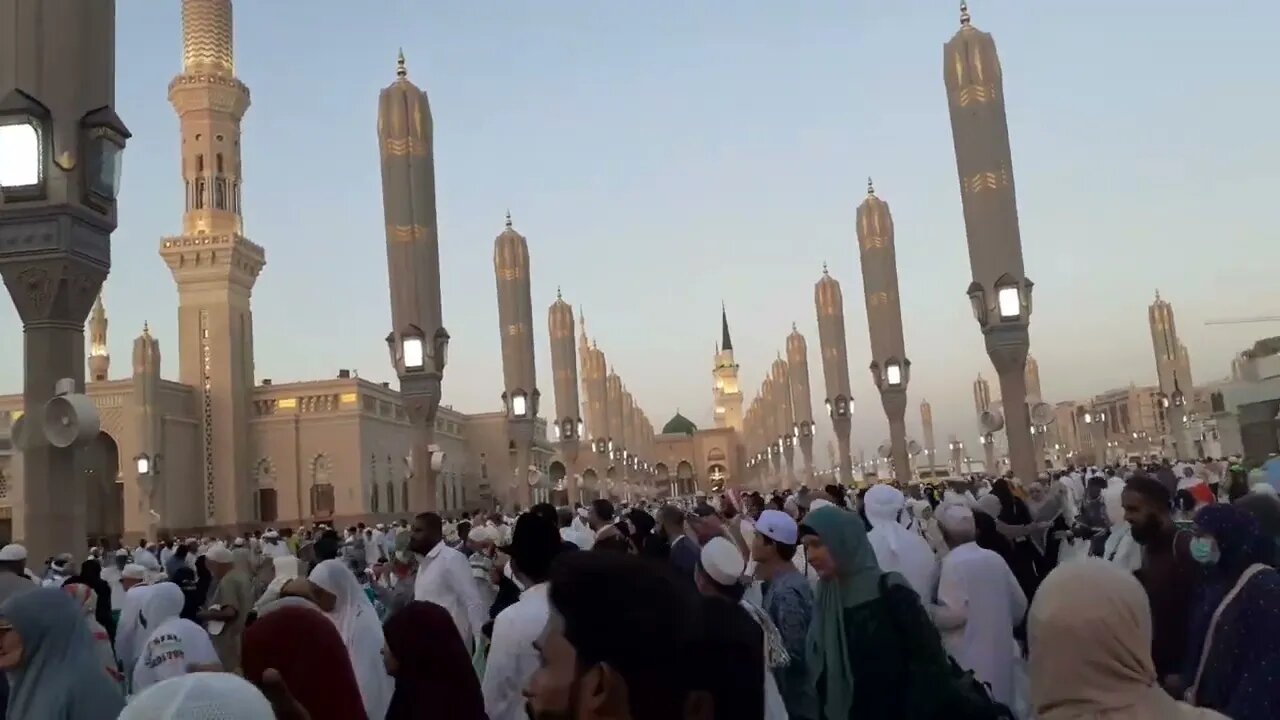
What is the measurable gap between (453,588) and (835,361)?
2964cm

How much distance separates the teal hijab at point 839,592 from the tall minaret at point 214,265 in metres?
36.3

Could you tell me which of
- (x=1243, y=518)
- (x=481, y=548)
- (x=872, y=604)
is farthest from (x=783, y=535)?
(x=481, y=548)

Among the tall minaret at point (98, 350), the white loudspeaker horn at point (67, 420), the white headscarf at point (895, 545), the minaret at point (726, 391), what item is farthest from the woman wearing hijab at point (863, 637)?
the minaret at point (726, 391)

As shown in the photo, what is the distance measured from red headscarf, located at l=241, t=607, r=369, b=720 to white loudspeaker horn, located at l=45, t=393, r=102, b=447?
5.63 m

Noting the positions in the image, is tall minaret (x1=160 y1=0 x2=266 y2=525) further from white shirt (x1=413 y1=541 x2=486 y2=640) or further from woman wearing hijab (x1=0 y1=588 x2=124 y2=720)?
woman wearing hijab (x1=0 y1=588 x2=124 y2=720)

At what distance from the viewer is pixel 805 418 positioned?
45906mm

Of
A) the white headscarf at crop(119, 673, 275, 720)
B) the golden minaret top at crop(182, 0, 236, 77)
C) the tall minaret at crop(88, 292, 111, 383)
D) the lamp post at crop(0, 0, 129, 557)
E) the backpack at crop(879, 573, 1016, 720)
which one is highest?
the golden minaret top at crop(182, 0, 236, 77)

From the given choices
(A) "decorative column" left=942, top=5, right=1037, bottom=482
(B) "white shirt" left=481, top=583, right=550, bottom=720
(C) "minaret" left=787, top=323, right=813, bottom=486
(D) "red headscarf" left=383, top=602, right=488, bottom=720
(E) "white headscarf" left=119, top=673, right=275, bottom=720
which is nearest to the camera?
(E) "white headscarf" left=119, top=673, right=275, bottom=720

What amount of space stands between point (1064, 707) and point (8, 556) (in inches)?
291

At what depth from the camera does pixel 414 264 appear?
55.7 feet

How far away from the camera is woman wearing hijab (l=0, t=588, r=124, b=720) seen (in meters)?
2.99

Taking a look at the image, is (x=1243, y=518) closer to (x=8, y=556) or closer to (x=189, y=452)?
(x=8, y=556)

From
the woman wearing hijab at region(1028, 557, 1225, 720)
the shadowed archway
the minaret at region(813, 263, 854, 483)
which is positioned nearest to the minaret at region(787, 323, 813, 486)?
the minaret at region(813, 263, 854, 483)

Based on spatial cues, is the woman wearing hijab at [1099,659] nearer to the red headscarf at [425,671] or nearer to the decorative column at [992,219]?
the red headscarf at [425,671]
